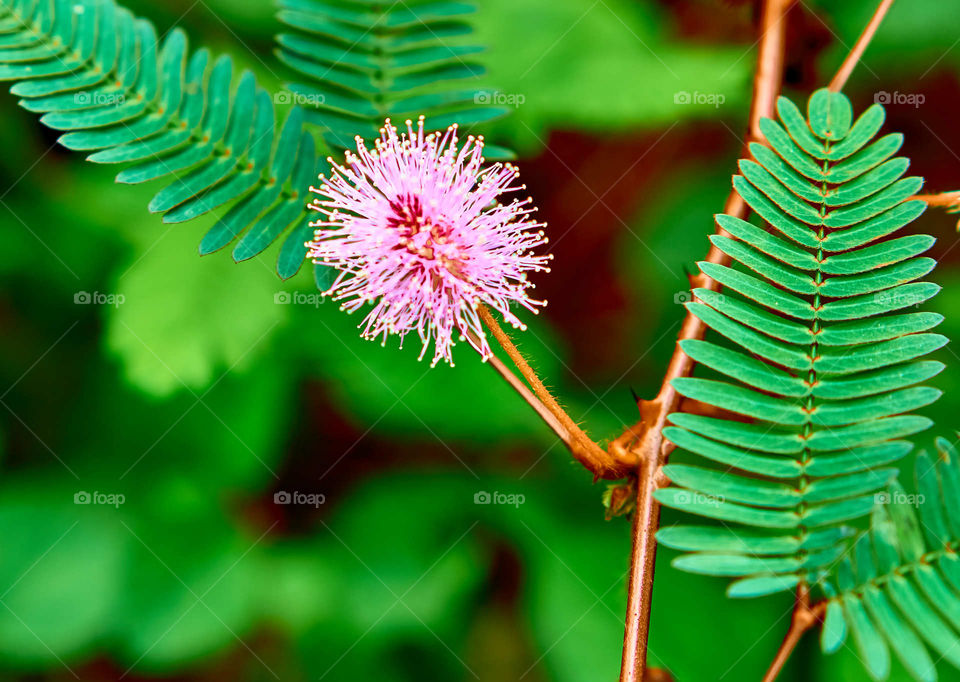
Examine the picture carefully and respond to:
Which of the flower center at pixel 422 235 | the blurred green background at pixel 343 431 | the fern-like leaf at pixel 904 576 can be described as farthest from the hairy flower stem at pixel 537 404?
the blurred green background at pixel 343 431

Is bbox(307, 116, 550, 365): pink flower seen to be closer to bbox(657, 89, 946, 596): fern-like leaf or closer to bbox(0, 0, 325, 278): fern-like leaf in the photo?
bbox(0, 0, 325, 278): fern-like leaf

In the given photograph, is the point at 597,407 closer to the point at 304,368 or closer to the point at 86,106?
the point at 304,368

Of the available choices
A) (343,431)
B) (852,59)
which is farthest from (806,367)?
(343,431)

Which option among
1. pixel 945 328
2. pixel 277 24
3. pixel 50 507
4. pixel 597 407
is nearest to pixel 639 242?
pixel 597 407

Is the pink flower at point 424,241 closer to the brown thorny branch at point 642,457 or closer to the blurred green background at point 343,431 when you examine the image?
the brown thorny branch at point 642,457

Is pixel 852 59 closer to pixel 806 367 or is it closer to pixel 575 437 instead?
pixel 806 367

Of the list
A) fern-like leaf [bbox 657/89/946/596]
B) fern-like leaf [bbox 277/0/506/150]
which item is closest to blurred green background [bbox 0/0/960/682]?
fern-like leaf [bbox 277/0/506/150]
